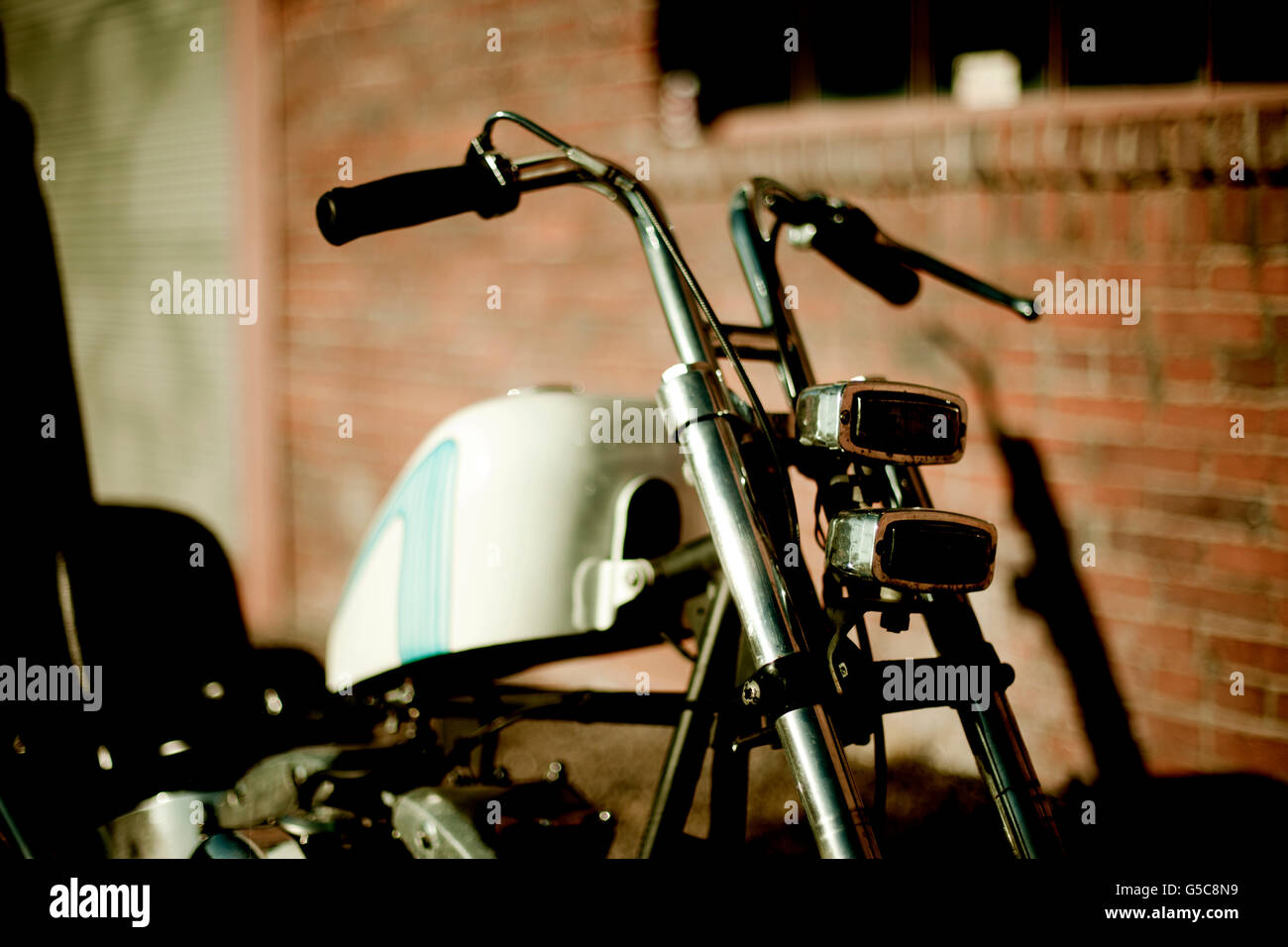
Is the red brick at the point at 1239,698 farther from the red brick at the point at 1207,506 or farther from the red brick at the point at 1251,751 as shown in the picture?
the red brick at the point at 1207,506

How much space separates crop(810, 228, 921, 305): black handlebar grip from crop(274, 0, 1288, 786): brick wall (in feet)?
2.95

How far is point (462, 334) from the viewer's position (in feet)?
10.3

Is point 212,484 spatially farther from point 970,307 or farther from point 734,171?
point 970,307

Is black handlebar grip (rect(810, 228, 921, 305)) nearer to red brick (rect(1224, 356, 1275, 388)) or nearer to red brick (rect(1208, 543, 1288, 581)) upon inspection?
red brick (rect(1224, 356, 1275, 388))

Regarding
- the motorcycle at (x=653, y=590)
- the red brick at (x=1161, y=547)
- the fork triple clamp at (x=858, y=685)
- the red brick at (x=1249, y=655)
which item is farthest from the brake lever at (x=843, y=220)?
the red brick at (x=1249, y=655)

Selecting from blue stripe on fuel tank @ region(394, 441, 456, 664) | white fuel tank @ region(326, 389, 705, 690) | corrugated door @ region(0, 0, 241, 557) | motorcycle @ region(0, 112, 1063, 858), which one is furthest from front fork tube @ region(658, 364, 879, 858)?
corrugated door @ region(0, 0, 241, 557)

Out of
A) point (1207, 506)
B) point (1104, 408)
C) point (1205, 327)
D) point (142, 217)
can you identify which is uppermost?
point (142, 217)

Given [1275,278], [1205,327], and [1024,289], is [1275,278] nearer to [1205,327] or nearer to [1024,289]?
[1205,327]

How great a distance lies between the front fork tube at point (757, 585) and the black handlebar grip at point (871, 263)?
1.43 feet

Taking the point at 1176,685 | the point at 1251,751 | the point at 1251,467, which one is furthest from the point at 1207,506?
the point at 1251,751

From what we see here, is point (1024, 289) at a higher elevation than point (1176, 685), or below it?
higher

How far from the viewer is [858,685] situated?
37.3 inches

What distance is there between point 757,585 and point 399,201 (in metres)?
0.66
